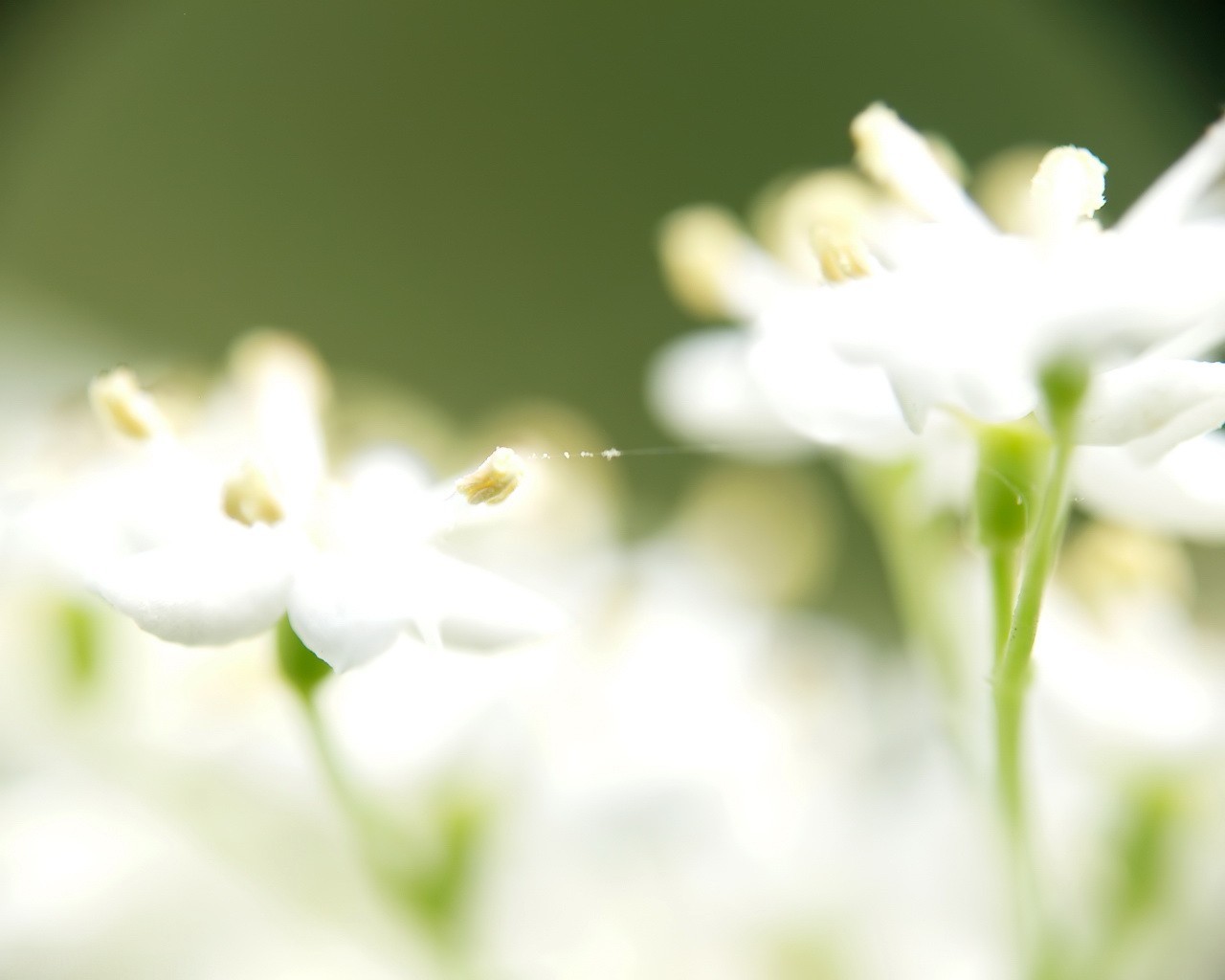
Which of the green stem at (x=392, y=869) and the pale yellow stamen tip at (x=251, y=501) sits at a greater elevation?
the pale yellow stamen tip at (x=251, y=501)

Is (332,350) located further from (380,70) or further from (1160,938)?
(1160,938)

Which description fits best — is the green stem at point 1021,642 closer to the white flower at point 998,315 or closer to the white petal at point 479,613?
the white flower at point 998,315

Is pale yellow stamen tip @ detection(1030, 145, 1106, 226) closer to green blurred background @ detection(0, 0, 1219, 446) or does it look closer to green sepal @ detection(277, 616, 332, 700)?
green sepal @ detection(277, 616, 332, 700)

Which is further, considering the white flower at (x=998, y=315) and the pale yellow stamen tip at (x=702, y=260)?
the pale yellow stamen tip at (x=702, y=260)

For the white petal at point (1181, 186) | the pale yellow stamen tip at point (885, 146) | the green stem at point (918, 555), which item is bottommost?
the green stem at point (918, 555)

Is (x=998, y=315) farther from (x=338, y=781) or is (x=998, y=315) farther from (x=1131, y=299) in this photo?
(x=338, y=781)

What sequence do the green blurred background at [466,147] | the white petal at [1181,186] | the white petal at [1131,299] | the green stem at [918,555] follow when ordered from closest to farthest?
1. the white petal at [1131,299]
2. the white petal at [1181,186]
3. the green stem at [918,555]
4. the green blurred background at [466,147]

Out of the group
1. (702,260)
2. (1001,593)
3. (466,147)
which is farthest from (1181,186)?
(466,147)

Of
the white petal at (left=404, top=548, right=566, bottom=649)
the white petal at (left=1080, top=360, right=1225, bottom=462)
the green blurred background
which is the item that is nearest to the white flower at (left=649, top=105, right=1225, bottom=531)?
the white petal at (left=1080, top=360, right=1225, bottom=462)

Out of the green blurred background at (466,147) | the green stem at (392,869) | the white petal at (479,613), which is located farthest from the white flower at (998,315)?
the green blurred background at (466,147)
